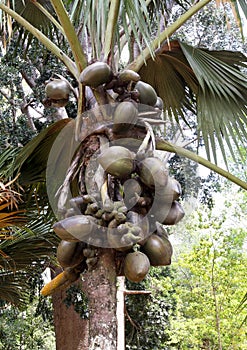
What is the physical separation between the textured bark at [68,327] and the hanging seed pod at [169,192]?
4.09 m

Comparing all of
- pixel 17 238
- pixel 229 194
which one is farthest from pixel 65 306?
pixel 229 194

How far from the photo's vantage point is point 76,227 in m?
1.42

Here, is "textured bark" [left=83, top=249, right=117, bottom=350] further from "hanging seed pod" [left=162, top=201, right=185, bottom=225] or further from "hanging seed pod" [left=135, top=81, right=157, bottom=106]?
"hanging seed pod" [left=135, top=81, right=157, bottom=106]

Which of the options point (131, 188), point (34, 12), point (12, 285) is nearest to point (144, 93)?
point (131, 188)

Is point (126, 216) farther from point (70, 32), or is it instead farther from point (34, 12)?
point (34, 12)

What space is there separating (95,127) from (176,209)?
1.33 ft

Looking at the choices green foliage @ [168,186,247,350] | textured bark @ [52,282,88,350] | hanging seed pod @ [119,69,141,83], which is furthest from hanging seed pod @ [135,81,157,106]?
green foliage @ [168,186,247,350]

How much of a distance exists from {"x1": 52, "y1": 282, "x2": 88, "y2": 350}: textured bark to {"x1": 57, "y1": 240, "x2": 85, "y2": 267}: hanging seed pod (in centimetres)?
399

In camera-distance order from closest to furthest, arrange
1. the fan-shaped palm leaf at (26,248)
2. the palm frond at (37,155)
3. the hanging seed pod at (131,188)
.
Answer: the hanging seed pod at (131,188)
the palm frond at (37,155)
the fan-shaped palm leaf at (26,248)

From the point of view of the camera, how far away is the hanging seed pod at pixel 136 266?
4.61 feet

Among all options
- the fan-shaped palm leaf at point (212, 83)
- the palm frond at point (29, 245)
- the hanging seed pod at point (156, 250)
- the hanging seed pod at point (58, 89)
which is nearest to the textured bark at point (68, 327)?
the palm frond at point (29, 245)

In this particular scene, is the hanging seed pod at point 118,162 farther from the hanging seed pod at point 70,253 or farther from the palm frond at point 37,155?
the palm frond at point 37,155

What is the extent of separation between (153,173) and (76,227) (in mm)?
254

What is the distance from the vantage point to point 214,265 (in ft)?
24.7
